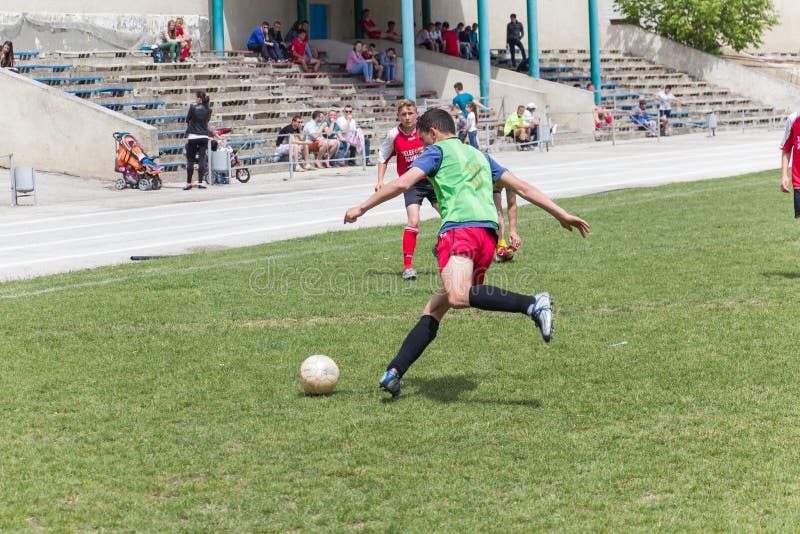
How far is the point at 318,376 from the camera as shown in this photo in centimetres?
734

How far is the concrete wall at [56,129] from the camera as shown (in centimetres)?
2547

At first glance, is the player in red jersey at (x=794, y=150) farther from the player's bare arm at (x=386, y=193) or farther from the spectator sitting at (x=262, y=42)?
→ the spectator sitting at (x=262, y=42)

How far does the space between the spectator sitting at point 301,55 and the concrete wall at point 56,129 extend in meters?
11.4

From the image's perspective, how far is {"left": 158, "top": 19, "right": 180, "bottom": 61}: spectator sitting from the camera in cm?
3156

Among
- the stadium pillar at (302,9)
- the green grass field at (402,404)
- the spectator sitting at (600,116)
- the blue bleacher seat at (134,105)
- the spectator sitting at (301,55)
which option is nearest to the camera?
the green grass field at (402,404)

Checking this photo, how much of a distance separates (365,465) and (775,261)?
745 centimetres

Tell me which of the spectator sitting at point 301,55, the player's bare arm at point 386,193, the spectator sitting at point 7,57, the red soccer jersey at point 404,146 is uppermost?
the spectator sitting at point 301,55

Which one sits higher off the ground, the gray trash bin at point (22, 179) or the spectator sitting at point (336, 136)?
the spectator sitting at point (336, 136)

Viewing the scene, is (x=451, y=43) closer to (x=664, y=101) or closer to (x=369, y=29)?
(x=369, y=29)

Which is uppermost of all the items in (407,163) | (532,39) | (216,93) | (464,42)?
(464,42)

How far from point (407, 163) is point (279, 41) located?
24.3m

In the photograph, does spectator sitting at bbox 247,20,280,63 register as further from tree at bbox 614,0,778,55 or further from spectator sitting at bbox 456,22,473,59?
tree at bbox 614,0,778,55

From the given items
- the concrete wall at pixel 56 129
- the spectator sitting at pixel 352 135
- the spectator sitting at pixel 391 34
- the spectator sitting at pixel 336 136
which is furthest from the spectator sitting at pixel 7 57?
the spectator sitting at pixel 391 34

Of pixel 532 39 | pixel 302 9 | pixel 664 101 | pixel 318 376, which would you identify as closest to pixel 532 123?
pixel 532 39
